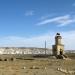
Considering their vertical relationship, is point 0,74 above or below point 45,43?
below

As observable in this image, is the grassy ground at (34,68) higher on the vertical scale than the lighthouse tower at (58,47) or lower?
lower

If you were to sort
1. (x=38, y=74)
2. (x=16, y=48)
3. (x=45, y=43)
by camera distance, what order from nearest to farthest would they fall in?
1. (x=38, y=74)
2. (x=45, y=43)
3. (x=16, y=48)

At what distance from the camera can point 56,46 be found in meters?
53.3

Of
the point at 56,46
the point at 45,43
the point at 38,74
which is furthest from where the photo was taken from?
the point at 45,43

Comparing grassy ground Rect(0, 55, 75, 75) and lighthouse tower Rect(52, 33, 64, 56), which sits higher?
lighthouse tower Rect(52, 33, 64, 56)

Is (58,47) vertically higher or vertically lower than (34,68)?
higher

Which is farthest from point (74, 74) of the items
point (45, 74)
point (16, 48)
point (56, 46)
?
point (16, 48)

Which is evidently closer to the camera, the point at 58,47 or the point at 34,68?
the point at 34,68

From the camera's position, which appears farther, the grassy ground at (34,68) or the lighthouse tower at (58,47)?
the lighthouse tower at (58,47)

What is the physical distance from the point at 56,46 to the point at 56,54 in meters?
1.68

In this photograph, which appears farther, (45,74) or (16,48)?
(16,48)

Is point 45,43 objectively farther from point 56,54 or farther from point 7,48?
point 7,48

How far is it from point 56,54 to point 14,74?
3283cm

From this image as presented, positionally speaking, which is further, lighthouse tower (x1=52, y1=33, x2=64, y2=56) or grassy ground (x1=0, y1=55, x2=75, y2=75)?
lighthouse tower (x1=52, y1=33, x2=64, y2=56)
